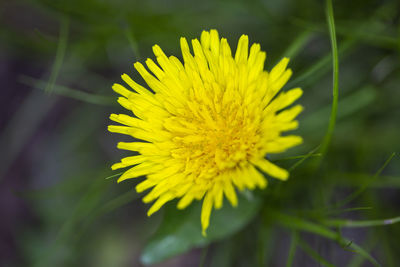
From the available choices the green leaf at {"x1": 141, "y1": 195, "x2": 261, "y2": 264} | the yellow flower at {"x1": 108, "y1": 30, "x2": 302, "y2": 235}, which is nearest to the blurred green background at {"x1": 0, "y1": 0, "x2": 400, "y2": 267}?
the green leaf at {"x1": 141, "y1": 195, "x2": 261, "y2": 264}

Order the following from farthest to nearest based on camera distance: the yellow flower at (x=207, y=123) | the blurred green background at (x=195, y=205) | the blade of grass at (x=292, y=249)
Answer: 1. the blurred green background at (x=195, y=205)
2. the blade of grass at (x=292, y=249)
3. the yellow flower at (x=207, y=123)

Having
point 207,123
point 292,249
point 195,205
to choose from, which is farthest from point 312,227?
point 207,123

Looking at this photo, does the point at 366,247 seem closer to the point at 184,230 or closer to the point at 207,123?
the point at 184,230

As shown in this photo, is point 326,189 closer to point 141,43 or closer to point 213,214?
point 213,214

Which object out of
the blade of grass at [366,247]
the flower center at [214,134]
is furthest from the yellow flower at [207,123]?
the blade of grass at [366,247]

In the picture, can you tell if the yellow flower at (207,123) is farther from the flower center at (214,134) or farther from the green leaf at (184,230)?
the green leaf at (184,230)

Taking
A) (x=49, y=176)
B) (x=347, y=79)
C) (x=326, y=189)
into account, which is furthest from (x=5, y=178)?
(x=347, y=79)

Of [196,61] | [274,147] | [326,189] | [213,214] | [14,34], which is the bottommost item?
[326,189]
